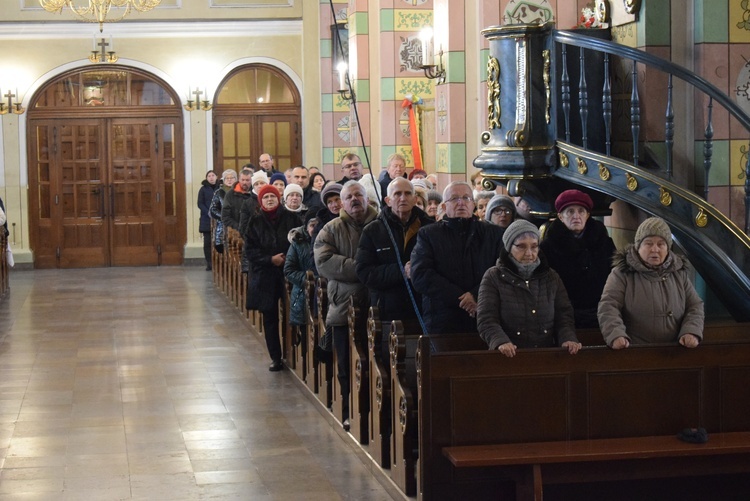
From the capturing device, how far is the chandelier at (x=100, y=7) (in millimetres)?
15664

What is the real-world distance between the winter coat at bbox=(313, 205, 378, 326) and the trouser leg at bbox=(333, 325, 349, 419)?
0.18 feet

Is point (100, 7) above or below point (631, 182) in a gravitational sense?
above

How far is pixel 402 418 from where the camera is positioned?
5879 millimetres

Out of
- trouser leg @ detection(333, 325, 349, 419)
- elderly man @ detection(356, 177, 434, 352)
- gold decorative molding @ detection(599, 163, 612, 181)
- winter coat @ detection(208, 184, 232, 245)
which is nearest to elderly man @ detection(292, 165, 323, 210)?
winter coat @ detection(208, 184, 232, 245)

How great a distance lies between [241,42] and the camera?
18.9 meters

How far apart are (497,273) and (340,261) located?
2.04m

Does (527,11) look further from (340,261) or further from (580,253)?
(580,253)

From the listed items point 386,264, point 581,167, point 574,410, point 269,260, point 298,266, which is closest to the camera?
point 574,410

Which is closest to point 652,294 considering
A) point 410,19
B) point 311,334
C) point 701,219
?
point 701,219

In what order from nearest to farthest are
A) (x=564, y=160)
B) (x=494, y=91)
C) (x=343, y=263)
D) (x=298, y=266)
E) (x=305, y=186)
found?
(x=564, y=160), (x=494, y=91), (x=343, y=263), (x=298, y=266), (x=305, y=186)

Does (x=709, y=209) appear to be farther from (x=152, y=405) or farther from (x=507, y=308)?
(x=152, y=405)

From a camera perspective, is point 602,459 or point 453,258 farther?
point 453,258

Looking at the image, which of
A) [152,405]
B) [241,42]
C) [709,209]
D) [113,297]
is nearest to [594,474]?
[709,209]

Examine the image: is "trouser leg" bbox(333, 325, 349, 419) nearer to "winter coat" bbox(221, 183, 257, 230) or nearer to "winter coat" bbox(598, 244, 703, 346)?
"winter coat" bbox(598, 244, 703, 346)
